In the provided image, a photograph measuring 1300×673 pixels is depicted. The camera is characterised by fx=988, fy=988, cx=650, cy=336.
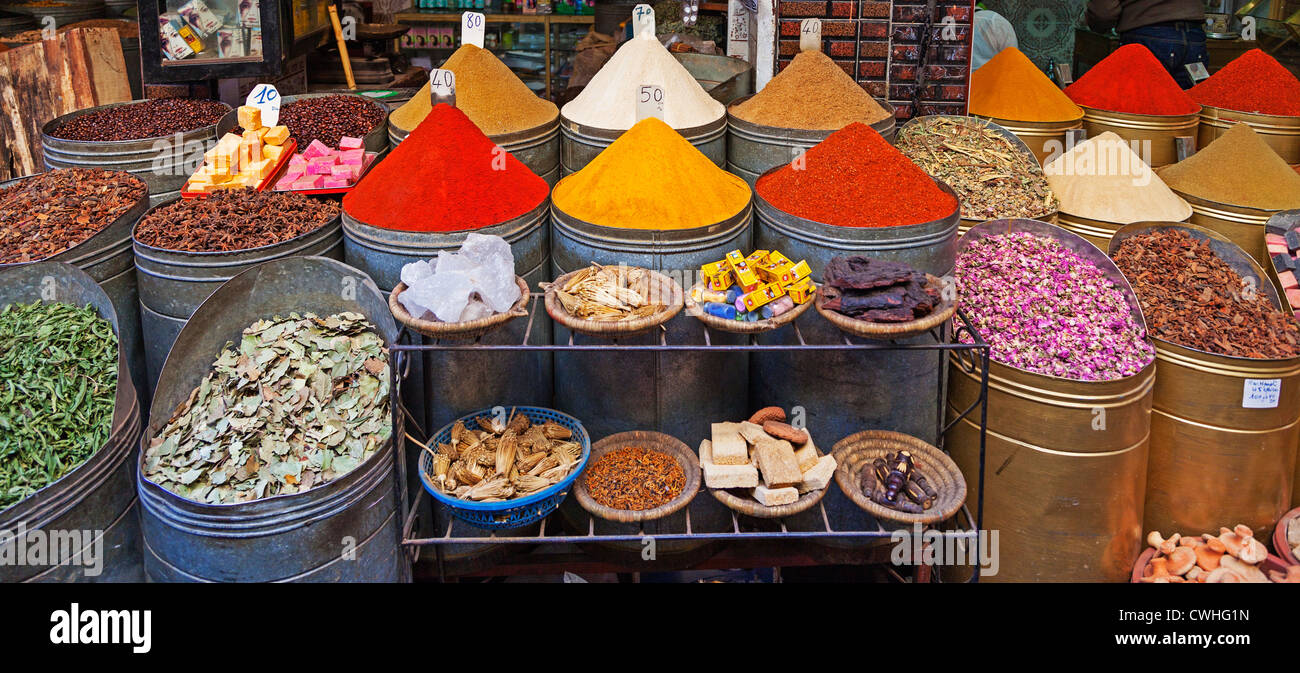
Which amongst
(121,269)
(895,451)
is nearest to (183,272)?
(121,269)

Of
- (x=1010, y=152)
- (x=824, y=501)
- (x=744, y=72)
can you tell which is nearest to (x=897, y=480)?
(x=824, y=501)

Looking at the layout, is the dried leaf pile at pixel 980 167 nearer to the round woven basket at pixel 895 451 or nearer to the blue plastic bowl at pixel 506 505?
the round woven basket at pixel 895 451

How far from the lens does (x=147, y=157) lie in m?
2.98

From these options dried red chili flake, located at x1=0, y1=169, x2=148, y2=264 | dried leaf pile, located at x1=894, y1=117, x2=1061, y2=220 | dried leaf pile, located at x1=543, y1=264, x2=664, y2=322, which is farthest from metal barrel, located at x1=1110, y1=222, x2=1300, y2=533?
dried red chili flake, located at x1=0, y1=169, x2=148, y2=264

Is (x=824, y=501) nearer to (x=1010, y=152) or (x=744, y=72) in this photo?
(x=1010, y=152)

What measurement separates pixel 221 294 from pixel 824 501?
1.53m

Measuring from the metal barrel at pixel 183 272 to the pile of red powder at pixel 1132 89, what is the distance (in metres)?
2.90

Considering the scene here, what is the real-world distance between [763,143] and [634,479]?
3.91 feet

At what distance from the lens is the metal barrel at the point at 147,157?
2.95m

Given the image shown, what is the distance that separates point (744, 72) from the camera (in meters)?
3.61

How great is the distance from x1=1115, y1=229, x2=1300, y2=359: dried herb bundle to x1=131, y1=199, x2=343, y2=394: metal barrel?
2162 millimetres

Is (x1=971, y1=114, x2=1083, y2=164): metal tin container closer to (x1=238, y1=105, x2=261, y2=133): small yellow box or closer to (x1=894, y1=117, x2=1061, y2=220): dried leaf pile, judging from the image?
(x1=894, y1=117, x2=1061, y2=220): dried leaf pile

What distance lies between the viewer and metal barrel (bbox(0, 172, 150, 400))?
249cm

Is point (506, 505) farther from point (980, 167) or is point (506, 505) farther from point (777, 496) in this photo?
point (980, 167)
